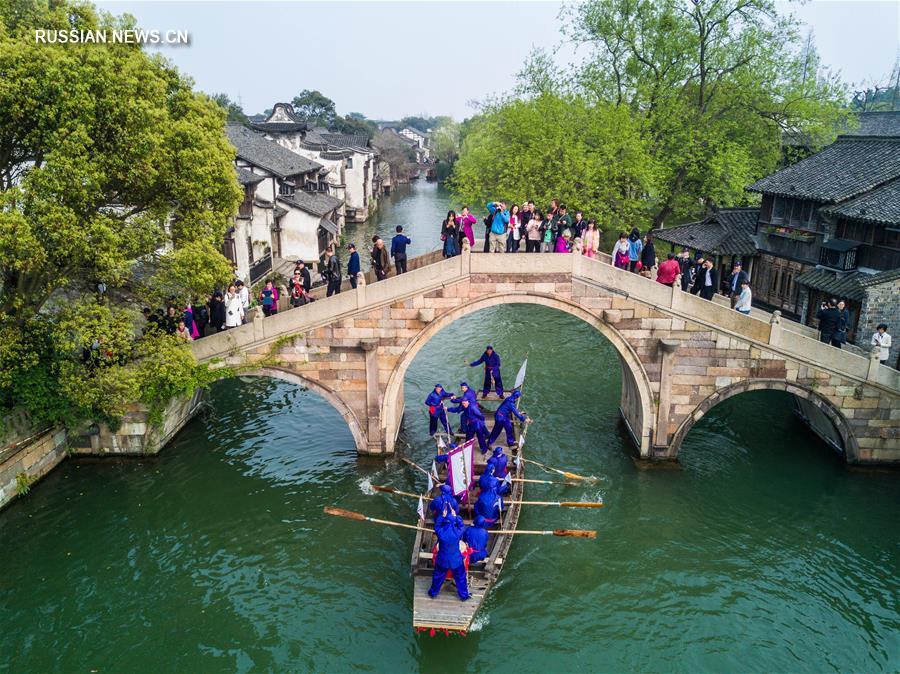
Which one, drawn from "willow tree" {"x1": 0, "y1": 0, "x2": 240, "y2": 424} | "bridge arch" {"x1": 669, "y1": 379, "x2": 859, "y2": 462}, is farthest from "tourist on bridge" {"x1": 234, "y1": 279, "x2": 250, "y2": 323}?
"bridge arch" {"x1": 669, "y1": 379, "x2": 859, "y2": 462}

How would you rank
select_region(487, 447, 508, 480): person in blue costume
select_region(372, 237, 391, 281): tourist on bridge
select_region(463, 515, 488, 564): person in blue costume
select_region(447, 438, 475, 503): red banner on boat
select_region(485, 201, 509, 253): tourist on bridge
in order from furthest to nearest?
select_region(485, 201, 509, 253): tourist on bridge, select_region(372, 237, 391, 281): tourist on bridge, select_region(487, 447, 508, 480): person in blue costume, select_region(447, 438, 475, 503): red banner on boat, select_region(463, 515, 488, 564): person in blue costume

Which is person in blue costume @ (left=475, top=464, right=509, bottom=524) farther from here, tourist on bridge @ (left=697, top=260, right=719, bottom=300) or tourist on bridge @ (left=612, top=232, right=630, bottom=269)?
tourist on bridge @ (left=697, top=260, right=719, bottom=300)

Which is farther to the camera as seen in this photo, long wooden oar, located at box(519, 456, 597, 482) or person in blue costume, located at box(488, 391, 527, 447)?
person in blue costume, located at box(488, 391, 527, 447)

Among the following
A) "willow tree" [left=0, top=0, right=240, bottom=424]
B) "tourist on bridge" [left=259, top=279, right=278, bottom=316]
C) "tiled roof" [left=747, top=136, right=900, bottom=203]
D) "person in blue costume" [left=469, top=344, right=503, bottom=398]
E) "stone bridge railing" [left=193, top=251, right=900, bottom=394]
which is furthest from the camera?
"tiled roof" [left=747, top=136, right=900, bottom=203]

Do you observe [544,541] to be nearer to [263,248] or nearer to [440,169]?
[263,248]

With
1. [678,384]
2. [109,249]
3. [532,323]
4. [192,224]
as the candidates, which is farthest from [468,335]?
[109,249]

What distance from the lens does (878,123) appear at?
40062 mm

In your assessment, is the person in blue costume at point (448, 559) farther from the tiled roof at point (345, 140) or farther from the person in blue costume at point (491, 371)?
the tiled roof at point (345, 140)

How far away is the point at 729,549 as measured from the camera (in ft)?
64.3

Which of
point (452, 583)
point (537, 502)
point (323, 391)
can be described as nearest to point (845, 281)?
point (537, 502)

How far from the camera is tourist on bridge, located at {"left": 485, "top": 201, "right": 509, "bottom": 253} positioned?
2316cm

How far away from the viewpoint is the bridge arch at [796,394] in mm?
21969

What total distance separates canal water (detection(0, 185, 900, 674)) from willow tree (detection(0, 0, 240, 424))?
4032 mm

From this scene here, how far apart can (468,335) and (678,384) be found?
1644 cm
